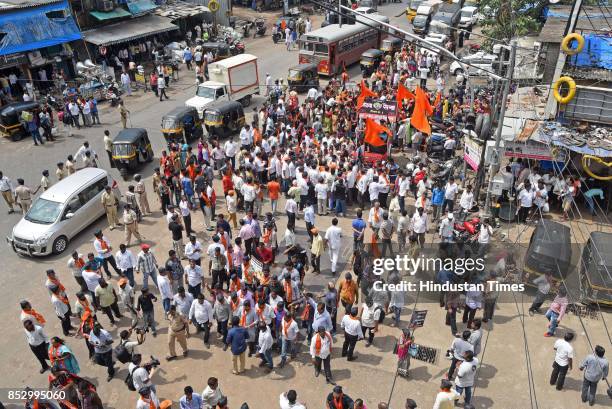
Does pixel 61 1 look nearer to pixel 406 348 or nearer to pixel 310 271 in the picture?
pixel 310 271

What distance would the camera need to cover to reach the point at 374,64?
3259 centimetres

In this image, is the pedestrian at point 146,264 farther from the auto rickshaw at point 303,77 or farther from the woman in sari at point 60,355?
the auto rickshaw at point 303,77

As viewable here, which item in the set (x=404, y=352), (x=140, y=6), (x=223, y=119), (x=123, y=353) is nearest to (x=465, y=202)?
(x=404, y=352)

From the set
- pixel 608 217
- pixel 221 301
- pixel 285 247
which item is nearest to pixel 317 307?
pixel 221 301

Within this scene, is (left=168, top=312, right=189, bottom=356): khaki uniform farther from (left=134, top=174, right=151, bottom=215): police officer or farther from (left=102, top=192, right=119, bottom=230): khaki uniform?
(left=134, top=174, right=151, bottom=215): police officer

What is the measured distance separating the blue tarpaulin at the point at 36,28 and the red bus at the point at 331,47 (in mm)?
12981

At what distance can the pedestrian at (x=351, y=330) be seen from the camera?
A: 11188 millimetres

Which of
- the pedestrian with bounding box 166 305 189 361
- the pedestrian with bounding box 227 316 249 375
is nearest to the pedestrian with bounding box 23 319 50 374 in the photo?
the pedestrian with bounding box 166 305 189 361

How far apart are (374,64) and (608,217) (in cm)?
1827

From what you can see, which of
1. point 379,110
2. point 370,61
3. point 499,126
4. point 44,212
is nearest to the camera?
point 499,126

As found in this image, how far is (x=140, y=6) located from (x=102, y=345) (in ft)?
96.6

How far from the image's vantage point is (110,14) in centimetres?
3294

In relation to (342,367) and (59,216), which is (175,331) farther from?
(59,216)

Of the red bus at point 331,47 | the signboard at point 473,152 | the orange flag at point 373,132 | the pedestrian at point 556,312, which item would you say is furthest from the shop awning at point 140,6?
the pedestrian at point 556,312
